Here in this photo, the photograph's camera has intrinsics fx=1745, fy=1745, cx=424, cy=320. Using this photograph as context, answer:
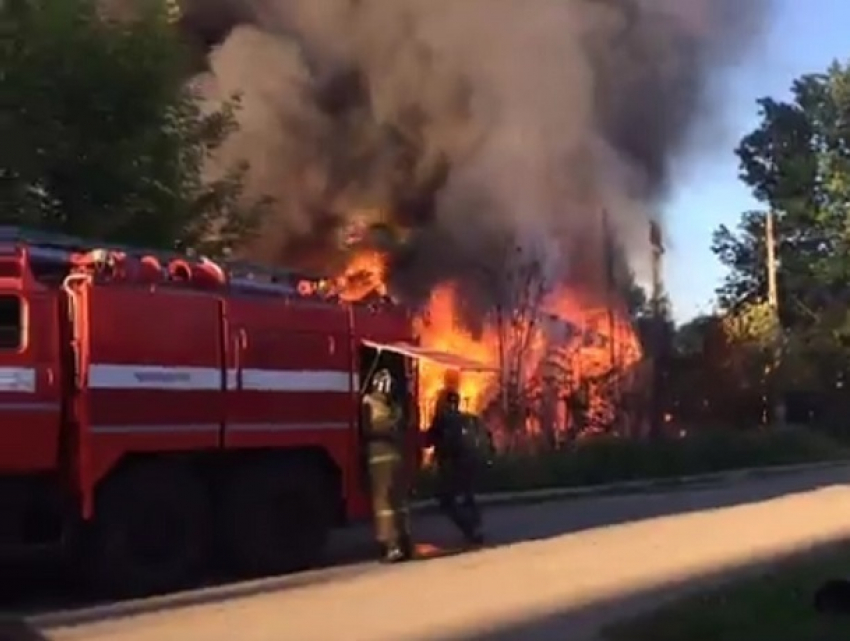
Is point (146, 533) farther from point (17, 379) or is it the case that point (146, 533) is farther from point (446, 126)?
point (446, 126)

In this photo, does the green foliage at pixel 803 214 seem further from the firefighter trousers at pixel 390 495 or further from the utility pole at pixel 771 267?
the firefighter trousers at pixel 390 495

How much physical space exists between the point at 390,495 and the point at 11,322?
3.73m

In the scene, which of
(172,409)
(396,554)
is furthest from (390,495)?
(172,409)

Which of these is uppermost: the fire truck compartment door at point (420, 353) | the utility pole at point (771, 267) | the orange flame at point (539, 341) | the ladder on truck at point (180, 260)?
the utility pole at point (771, 267)

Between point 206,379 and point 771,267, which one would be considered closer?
point 206,379

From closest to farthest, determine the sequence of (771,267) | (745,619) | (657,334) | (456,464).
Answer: (745,619)
(456,464)
(657,334)
(771,267)

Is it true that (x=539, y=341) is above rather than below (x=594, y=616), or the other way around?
above

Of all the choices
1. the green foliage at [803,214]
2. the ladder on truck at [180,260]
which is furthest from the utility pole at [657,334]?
the ladder on truck at [180,260]

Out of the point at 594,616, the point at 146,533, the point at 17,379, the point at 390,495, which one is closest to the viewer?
the point at 594,616

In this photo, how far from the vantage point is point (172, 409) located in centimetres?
1308

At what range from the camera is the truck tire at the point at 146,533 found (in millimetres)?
12695

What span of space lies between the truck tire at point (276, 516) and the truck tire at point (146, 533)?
0.37 m

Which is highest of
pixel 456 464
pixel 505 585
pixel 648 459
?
pixel 648 459

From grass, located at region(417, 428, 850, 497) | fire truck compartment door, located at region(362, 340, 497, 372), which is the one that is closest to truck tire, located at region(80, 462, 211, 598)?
fire truck compartment door, located at region(362, 340, 497, 372)
